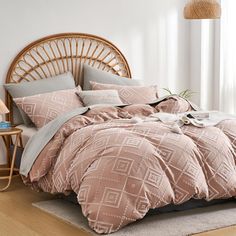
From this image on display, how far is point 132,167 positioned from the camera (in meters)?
3.94

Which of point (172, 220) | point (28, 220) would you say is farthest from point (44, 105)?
point (172, 220)

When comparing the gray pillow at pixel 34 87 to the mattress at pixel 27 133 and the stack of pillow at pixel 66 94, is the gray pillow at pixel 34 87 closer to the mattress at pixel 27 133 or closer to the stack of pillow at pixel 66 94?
the stack of pillow at pixel 66 94

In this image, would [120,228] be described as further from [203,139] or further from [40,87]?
[40,87]

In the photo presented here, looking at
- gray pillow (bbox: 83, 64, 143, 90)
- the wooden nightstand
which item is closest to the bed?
the wooden nightstand

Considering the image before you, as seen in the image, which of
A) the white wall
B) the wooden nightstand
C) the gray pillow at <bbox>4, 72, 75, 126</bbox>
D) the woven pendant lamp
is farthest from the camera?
the white wall

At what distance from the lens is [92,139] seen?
14.0 feet

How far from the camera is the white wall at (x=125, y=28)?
19.3 ft

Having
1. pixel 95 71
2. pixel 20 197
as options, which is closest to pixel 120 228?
pixel 20 197

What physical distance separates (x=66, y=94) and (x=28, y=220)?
1.71m

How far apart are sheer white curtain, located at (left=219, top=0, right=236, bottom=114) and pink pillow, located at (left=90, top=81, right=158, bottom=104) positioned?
1.24 meters

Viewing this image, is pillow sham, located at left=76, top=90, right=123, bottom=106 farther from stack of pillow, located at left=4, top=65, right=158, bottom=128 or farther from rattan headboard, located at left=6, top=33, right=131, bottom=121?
rattan headboard, located at left=6, top=33, right=131, bottom=121

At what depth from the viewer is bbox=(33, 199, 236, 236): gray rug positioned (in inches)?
151

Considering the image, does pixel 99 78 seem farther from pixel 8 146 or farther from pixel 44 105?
pixel 8 146

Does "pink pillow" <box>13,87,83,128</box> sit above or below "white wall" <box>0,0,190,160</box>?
below
